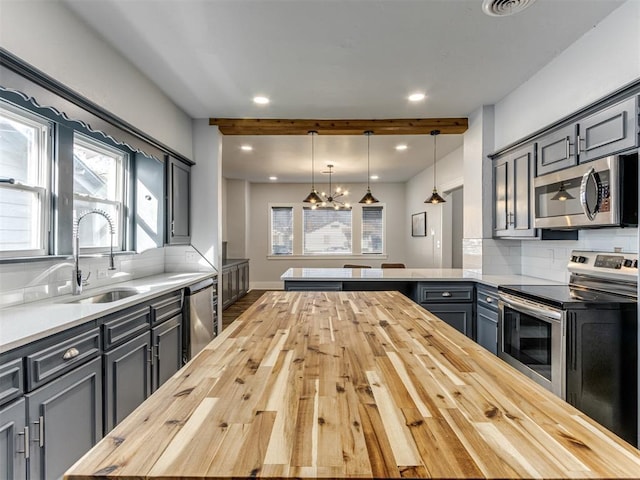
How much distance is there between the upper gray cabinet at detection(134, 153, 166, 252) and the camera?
345cm

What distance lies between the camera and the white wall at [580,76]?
6.93ft

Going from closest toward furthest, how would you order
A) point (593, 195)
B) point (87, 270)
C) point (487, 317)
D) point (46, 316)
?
1. point (46, 316)
2. point (593, 195)
3. point (87, 270)
4. point (487, 317)

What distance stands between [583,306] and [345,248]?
21.7 feet

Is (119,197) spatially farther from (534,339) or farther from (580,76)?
(580,76)

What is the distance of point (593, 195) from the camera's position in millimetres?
2184

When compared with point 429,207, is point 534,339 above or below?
below

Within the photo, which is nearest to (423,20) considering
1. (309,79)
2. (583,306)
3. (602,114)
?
(309,79)

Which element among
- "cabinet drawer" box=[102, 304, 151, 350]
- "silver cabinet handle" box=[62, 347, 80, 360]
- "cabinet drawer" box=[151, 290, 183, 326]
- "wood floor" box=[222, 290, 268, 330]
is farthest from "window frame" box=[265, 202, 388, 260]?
"silver cabinet handle" box=[62, 347, 80, 360]

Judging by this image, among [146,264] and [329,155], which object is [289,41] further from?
[329,155]

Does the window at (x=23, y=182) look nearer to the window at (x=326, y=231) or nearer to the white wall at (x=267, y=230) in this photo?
the white wall at (x=267, y=230)

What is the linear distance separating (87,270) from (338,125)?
9.60ft

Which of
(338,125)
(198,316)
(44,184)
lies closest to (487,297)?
(338,125)

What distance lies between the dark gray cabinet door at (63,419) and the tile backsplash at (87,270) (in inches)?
27.3

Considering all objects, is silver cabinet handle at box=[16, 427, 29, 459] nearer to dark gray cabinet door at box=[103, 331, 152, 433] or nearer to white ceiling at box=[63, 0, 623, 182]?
dark gray cabinet door at box=[103, 331, 152, 433]
